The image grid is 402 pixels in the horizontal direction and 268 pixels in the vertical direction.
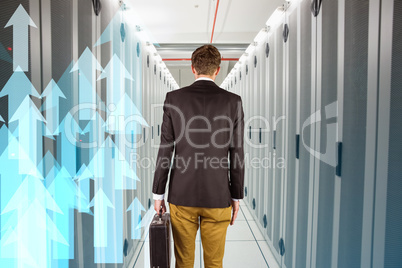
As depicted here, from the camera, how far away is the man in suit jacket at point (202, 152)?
152 centimetres

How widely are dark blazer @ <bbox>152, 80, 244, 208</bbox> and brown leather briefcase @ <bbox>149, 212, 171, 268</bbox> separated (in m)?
0.16

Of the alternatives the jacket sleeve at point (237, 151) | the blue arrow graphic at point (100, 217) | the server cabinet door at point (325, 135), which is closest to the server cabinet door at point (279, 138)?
the server cabinet door at point (325, 135)

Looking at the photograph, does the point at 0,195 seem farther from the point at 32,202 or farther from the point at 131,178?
the point at 131,178

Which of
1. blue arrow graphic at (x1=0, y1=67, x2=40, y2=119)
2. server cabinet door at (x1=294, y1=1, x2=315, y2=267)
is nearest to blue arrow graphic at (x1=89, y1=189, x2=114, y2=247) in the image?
blue arrow graphic at (x1=0, y1=67, x2=40, y2=119)

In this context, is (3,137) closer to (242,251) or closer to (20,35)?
(20,35)

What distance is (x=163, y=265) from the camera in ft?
5.22

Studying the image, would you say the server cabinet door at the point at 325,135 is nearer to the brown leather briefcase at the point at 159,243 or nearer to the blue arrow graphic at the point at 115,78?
the brown leather briefcase at the point at 159,243

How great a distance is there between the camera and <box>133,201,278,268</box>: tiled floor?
8.52 ft

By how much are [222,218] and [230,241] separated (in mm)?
1686

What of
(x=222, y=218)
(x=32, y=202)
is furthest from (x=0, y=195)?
(x=222, y=218)

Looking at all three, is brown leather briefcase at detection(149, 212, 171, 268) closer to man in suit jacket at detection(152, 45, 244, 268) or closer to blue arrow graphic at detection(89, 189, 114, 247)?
man in suit jacket at detection(152, 45, 244, 268)

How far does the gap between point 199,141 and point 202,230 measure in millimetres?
581

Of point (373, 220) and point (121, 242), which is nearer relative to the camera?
point (373, 220)

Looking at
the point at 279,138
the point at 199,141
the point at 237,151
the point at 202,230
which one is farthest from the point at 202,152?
the point at 279,138
